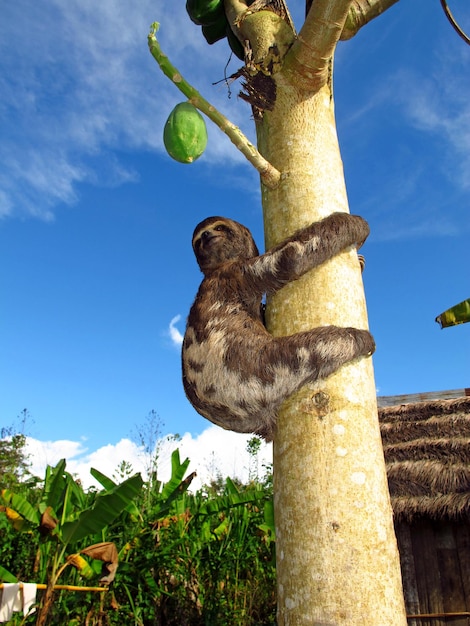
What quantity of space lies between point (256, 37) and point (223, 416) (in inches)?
94.8

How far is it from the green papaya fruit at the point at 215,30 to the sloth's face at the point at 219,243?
1.74 metres

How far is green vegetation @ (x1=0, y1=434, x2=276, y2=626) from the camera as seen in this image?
542 centimetres

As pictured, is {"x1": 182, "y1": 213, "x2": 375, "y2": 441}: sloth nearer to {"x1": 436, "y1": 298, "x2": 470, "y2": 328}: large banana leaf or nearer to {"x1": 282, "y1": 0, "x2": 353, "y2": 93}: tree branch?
{"x1": 282, "y1": 0, "x2": 353, "y2": 93}: tree branch

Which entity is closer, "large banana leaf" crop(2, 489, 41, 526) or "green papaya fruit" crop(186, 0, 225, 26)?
"green papaya fruit" crop(186, 0, 225, 26)

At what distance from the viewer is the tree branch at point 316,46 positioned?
2875mm

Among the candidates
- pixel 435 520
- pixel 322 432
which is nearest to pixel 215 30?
pixel 322 432

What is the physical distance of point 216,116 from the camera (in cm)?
294

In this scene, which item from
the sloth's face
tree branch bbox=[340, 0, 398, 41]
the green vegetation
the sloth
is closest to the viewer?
the sloth

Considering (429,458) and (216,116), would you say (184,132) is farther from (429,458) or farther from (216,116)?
(429,458)

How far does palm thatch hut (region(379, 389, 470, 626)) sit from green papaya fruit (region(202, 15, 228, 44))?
21.4ft

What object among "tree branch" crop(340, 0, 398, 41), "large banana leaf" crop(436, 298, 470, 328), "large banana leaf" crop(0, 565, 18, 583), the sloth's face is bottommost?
"large banana leaf" crop(0, 565, 18, 583)

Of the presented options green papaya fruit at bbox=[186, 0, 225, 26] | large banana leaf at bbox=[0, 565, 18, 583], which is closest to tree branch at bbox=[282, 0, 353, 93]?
green papaya fruit at bbox=[186, 0, 225, 26]

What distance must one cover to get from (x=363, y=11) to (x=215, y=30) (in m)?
1.37

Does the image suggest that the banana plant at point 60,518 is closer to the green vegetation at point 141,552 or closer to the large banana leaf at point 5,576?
the green vegetation at point 141,552
